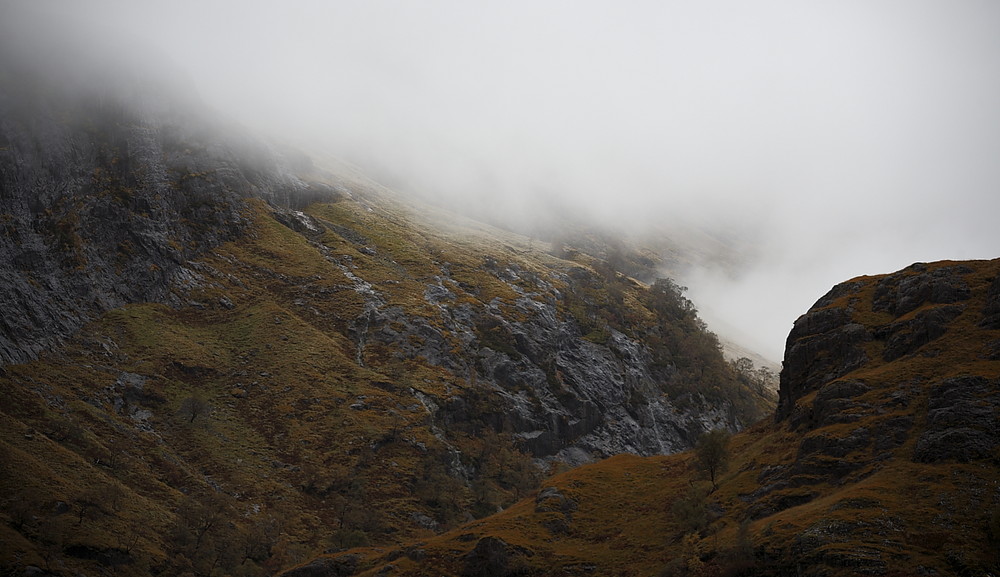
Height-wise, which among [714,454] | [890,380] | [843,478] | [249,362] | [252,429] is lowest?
[252,429]

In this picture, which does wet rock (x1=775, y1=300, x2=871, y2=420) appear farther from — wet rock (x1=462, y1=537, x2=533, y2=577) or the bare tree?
wet rock (x1=462, y1=537, x2=533, y2=577)

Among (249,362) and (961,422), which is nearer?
(961,422)

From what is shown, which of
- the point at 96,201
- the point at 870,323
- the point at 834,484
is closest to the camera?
the point at 834,484

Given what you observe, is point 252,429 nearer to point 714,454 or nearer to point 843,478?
point 714,454

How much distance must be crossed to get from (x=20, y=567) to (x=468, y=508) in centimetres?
6314

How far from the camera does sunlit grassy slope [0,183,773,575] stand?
65562 mm

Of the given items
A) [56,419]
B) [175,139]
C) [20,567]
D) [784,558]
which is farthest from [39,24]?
[784,558]

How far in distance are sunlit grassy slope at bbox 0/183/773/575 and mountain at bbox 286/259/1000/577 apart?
7.60m

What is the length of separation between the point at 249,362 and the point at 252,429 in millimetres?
17000

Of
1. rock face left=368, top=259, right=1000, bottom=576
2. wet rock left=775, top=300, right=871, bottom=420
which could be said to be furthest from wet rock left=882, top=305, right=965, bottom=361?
wet rock left=775, top=300, right=871, bottom=420

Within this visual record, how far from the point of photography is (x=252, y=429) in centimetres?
9688

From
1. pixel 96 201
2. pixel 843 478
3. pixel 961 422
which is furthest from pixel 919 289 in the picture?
pixel 96 201

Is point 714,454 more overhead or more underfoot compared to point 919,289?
A: more underfoot

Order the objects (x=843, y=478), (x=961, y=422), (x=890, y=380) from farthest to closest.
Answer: (x=890, y=380) → (x=843, y=478) → (x=961, y=422)
